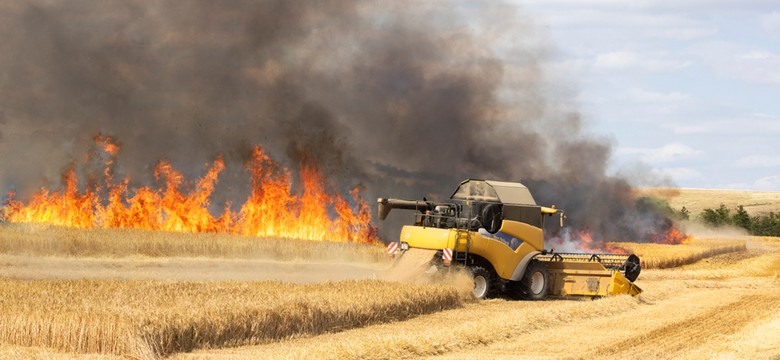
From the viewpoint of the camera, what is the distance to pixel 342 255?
39.7 m

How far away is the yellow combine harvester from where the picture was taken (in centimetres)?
2673

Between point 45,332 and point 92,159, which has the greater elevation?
point 92,159

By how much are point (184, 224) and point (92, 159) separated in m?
5.09

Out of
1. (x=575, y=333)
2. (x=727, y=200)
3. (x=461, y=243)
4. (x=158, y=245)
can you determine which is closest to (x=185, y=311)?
(x=575, y=333)

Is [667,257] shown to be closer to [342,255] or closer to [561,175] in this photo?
[561,175]

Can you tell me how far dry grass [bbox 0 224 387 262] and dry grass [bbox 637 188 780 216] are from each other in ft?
365

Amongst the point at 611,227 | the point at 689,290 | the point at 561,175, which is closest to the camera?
the point at 689,290

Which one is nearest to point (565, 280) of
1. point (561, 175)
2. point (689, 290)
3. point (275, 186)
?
point (689, 290)

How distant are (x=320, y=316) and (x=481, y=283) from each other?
30.9 feet

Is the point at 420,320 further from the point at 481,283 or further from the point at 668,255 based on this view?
the point at 668,255

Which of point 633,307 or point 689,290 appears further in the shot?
point 689,290

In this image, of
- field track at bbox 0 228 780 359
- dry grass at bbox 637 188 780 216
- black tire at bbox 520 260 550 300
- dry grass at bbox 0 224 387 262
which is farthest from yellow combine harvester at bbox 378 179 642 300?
dry grass at bbox 637 188 780 216

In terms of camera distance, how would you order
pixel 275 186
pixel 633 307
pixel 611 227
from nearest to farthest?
pixel 633 307 < pixel 275 186 < pixel 611 227

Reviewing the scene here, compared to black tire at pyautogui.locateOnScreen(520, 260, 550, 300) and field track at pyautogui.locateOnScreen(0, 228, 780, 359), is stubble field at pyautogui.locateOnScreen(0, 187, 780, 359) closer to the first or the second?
field track at pyautogui.locateOnScreen(0, 228, 780, 359)
